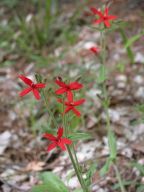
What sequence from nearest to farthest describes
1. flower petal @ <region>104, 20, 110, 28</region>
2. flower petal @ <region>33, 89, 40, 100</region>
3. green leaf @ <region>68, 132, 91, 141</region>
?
flower petal @ <region>33, 89, 40, 100</region>
green leaf @ <region>68, 132, 91, 141</region>
flower petal @ <region>104, 20, 110, 28</region>

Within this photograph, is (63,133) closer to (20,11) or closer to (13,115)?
(13,115)

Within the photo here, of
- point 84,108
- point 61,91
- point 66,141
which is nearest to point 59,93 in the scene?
point 61,91

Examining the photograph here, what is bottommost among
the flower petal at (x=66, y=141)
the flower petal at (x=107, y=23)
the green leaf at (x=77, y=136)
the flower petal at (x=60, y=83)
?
the flower petal at (x=66, y=141)

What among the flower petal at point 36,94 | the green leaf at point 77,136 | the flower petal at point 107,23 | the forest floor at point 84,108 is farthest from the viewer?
the forest floor at point 84,108

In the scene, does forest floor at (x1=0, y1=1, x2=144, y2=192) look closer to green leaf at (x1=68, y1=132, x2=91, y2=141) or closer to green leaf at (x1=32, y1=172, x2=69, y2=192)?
green leaf at (x1=32, y1=172, x2=69, y2=192)

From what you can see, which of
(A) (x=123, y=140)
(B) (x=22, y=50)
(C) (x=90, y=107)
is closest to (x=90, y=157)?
(A) (x=123, y=140)

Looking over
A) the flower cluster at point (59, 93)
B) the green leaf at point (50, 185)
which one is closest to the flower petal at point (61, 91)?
the flower cluster at point (59, 93)

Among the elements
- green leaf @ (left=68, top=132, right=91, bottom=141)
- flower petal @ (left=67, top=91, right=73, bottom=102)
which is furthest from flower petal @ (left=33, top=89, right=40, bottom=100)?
green leaf @ (left=68, top=132, right=91, bottom=141)

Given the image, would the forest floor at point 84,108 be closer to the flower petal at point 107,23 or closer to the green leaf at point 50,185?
the green leaf at point 50,185

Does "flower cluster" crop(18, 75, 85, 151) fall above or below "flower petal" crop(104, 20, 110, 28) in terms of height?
below
